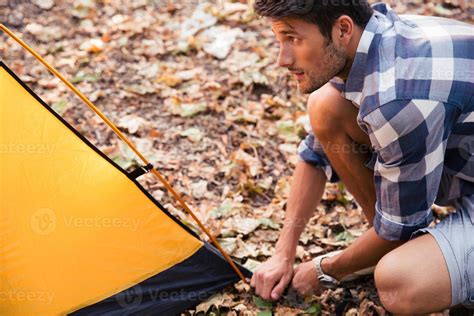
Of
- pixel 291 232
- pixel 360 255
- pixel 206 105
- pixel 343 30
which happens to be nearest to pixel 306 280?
pixel 291 232

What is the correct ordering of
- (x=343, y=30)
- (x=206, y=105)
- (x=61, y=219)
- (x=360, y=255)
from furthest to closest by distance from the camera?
(x=206, y=105) → (x=360, y=255) → (x=61, y=219) → (x=343, y=30)

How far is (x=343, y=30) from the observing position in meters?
1.79

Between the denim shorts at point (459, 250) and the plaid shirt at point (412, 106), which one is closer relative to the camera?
the plaid shirt at point (412, 106)

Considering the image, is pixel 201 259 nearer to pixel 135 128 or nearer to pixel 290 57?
pixel 290 57

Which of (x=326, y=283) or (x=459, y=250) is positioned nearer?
(x=459, y=250)

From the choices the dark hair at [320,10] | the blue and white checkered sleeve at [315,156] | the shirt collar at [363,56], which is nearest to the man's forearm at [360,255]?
the blue and white checkered sleeve at [315,156]

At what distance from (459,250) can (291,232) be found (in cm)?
70

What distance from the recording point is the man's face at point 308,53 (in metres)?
1.79

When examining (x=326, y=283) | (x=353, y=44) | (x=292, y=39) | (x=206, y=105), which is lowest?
(x=326, y=283)

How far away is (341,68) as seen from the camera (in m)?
1.85

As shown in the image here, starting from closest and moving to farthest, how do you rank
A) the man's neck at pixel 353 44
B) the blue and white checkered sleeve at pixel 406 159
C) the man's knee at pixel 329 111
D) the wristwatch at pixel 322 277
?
the blue and white checkered sleeve at pixel 406 159
the man's neck at pixel 353 44
the man's knee at pixel 329 111
the wristwatch at pixel 322 277

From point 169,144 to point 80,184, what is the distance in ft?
4.03

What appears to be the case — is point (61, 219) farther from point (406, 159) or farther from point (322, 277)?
point (406, 159)

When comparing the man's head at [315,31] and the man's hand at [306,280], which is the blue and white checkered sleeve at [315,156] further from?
the man's head at [315,31]
